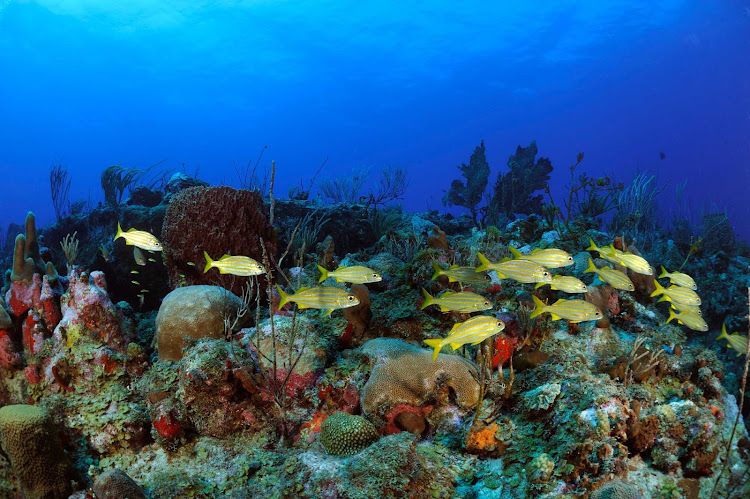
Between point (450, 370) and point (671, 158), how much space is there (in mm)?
127476

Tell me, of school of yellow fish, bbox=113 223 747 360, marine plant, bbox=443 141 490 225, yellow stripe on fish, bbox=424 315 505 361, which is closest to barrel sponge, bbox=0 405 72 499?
school of yellow fish, bbox=113 223 747 360

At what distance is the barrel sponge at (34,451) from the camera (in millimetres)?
3420

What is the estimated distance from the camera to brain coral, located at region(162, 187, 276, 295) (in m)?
6.75

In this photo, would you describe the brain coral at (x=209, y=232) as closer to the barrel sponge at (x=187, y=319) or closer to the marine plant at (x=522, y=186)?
the barrel sponge at (x=187, y=319)

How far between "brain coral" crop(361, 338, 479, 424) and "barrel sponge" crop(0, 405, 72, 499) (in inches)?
120

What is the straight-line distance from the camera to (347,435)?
3.59 meters

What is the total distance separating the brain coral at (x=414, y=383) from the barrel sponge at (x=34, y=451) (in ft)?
9.97

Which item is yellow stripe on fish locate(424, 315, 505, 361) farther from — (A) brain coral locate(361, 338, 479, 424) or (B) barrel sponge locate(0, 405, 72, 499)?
(B) barrel sponge locate(0, 405, 72, 499)

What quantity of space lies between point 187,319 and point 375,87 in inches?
4614

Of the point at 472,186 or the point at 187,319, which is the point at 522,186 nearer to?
the point at 472,186

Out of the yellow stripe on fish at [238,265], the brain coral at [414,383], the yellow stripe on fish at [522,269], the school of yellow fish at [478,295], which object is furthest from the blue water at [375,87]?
the yellow stripe on fish at [238,265]

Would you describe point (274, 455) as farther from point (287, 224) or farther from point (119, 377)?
point (287, 224)

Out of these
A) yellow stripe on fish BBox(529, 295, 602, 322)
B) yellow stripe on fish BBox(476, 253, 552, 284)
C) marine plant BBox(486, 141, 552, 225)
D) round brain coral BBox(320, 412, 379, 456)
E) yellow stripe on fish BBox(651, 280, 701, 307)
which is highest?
marine plant BBox(486, 141, 552, 225)

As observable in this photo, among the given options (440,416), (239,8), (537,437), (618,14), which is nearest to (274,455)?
(440,416)
